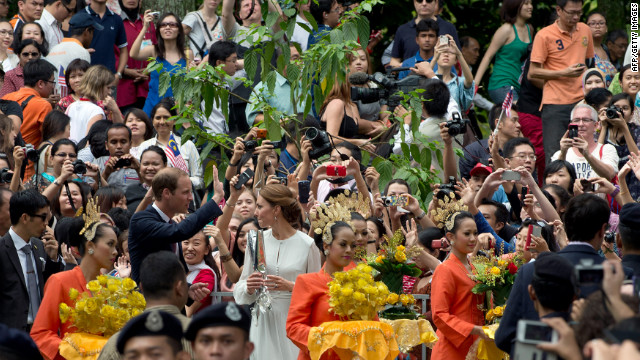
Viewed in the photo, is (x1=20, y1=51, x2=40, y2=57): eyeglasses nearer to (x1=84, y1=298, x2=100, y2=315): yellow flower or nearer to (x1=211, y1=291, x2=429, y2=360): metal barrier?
(x1=211, y1=291, x2=429, y2=360): metal barrier

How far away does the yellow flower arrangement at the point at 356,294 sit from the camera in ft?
23.9

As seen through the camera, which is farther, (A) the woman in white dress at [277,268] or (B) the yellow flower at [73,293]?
(A) the woman in white dress at [277,268]

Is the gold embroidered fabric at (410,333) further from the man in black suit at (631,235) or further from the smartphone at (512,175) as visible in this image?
the man in black suit at (631,235)

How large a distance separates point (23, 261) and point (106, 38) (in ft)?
18.9

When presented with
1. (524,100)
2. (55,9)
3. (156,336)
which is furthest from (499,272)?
(55,9)

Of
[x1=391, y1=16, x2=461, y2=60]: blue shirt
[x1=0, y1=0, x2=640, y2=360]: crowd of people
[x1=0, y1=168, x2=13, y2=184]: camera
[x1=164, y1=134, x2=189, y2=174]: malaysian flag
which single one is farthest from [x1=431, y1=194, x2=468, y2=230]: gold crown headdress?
[x1=391, y1=16, x2=461, y2=60]: blue shirt

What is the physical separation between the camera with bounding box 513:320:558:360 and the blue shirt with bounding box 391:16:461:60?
27.6 feet

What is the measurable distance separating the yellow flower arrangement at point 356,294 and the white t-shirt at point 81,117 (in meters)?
5.16

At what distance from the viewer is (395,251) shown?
8.11m

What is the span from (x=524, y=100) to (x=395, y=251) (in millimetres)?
5458

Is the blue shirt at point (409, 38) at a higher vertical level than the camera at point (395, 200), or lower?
higher

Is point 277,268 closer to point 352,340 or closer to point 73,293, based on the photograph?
Result: point 352,340

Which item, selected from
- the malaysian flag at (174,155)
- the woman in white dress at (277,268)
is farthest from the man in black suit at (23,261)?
the malaysian flag at (174,155)

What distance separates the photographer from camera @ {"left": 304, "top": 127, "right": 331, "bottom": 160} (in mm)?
9742
